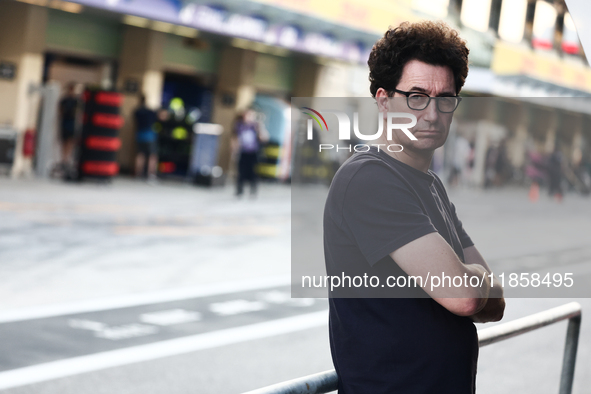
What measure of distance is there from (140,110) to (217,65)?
432 centimetres

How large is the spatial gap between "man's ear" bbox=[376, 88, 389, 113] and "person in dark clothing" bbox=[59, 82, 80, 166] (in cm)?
1341

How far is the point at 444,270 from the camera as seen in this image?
55.3 inches

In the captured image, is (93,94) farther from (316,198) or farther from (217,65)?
(316,198)

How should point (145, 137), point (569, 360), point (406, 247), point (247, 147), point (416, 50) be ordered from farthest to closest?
point (145, 137)
point (247, 147)
point (569, 360)
point (416, 50)
point (406, 247)

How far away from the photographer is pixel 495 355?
5.63m

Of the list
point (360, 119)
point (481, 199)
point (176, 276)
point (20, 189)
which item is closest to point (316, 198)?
point (360, 119)

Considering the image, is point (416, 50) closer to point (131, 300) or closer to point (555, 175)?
point (555, 175)

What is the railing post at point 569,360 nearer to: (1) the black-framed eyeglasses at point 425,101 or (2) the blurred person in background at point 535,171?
(2) the blurred person in background at point 535,171

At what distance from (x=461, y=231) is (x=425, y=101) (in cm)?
38

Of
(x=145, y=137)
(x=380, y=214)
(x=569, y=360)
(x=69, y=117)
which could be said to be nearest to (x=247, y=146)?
(x=145, y=137)

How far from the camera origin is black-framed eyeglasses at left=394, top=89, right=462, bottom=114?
1.47 meters

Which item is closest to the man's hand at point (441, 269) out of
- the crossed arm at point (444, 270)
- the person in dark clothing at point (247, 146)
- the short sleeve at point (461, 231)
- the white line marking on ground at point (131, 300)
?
the crossed arm at point (444, 270)

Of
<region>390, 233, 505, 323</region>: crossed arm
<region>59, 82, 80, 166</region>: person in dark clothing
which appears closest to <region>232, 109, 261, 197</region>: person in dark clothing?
<region>59, 82, 80, 166</region>: person in dark clothing

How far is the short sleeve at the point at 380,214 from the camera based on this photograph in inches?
54.9
